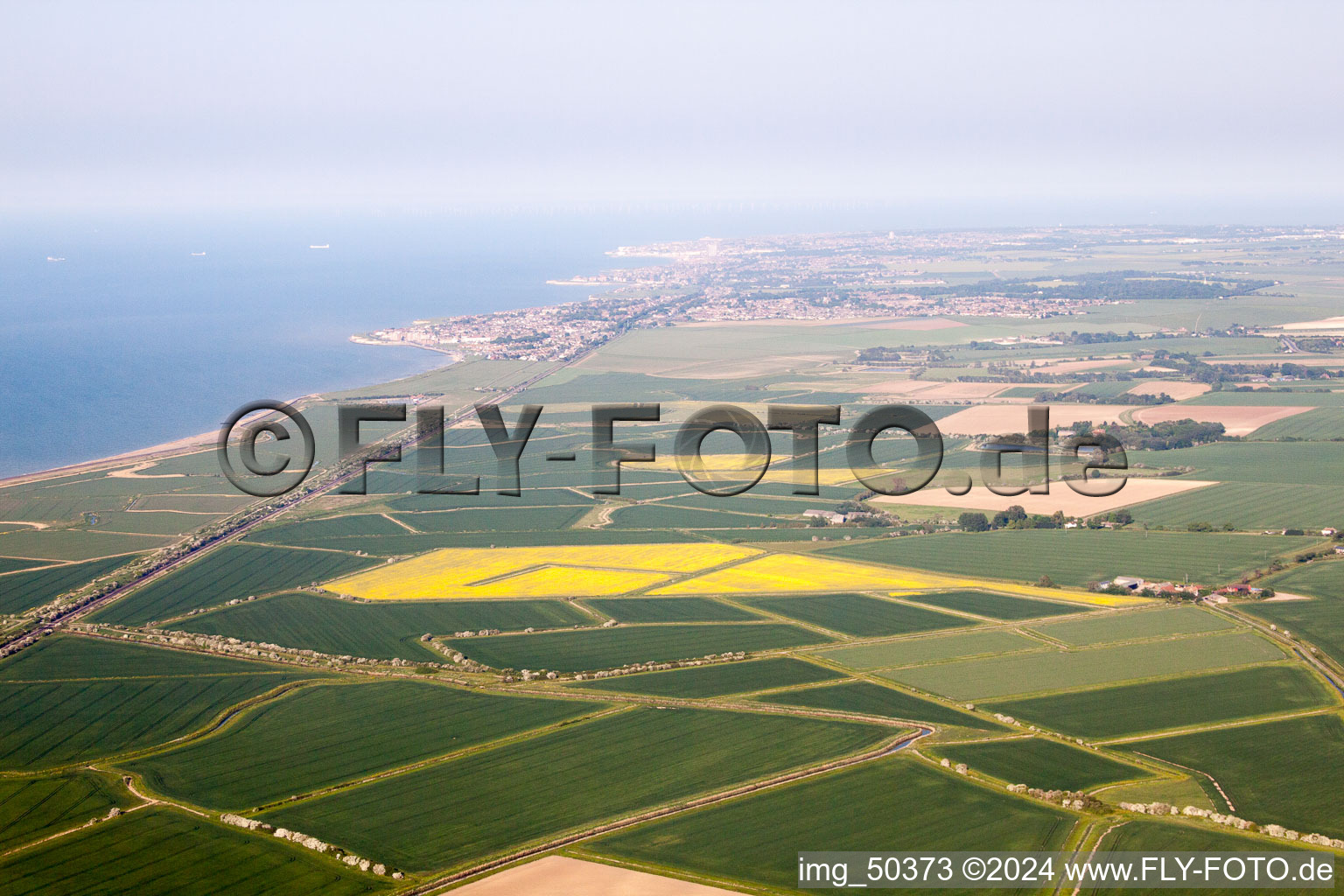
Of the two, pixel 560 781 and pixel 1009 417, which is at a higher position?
pixel 1009 417

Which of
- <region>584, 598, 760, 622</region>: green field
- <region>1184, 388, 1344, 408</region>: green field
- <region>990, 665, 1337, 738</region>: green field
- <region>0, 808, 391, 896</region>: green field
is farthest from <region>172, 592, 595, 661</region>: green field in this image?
<region>1184, 388, 1344, 408</region>: green field

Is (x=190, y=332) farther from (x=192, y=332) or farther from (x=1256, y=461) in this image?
(x=1256, y=461)

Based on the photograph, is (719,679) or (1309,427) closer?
(719,679)

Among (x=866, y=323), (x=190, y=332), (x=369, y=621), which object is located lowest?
(x=369, y=621)

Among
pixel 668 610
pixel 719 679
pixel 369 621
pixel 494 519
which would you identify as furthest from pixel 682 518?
pixel 719 679

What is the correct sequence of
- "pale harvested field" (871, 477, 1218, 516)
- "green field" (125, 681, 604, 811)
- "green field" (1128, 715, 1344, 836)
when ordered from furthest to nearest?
1. "pale harvested field" (871, 477, 1218, 516)
2. "green field" (125, 681, 604, 811)
3. "green field" (1128, 715, 1344, 836)

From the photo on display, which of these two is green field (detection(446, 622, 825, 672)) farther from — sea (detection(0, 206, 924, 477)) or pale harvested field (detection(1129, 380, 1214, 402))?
pale harvested field (detection(1129, 380, 1214, 402))

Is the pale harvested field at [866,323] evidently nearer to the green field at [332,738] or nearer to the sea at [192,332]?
the sea at [192,332]
